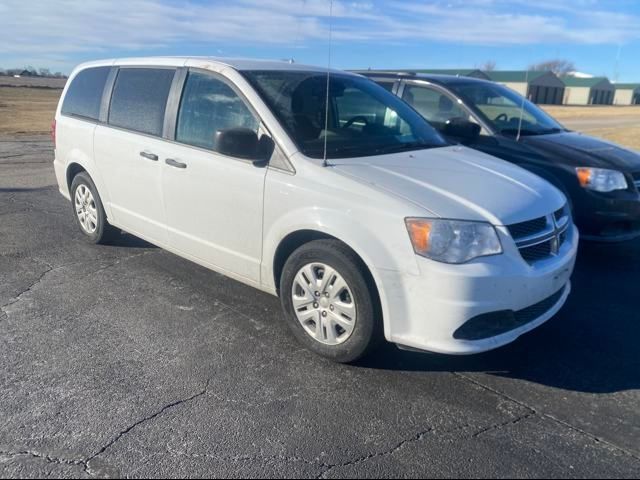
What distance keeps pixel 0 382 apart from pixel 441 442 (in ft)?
8.40

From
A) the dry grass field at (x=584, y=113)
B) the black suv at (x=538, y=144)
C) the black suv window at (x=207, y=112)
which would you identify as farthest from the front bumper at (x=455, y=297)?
the dry grass field at (x=584, y=113)

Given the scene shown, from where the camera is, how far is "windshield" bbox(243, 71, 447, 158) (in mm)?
3928

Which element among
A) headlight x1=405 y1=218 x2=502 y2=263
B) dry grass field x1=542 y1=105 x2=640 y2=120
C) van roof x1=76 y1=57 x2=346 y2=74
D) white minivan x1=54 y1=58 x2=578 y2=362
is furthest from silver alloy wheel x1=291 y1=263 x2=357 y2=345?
dry grass field x1=542 y1=105 x2=640 y2=120

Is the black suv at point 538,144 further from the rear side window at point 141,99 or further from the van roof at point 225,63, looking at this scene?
the rear side window at point 141,99

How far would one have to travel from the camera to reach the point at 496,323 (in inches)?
131

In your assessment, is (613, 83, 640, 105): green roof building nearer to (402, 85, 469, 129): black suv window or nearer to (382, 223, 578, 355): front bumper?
(402, 85, 469, 129): black suv window

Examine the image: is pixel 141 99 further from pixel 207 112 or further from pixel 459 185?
pixel 459 185

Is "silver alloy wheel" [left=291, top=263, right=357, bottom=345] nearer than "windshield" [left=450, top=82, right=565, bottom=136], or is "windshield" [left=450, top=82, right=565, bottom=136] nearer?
"silver alloy wheel" [left=291, top=263, right=357, bottom=345]

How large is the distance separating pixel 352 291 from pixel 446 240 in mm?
645

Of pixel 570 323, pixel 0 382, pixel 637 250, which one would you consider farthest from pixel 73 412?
pixel 637 250

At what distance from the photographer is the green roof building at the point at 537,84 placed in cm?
6366

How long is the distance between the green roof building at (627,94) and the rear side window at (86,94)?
10742 cm

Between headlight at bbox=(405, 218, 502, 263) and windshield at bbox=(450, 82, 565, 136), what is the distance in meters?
3.48

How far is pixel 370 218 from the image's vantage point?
3262 mm
